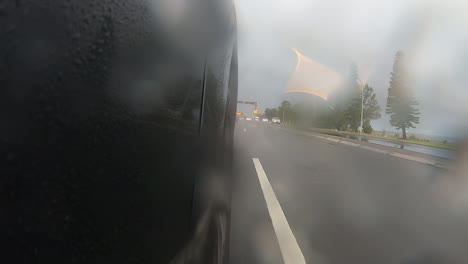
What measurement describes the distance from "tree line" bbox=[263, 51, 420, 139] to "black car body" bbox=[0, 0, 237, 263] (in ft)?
130

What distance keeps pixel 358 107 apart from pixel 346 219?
5982cm

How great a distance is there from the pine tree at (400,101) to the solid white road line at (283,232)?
50927mm

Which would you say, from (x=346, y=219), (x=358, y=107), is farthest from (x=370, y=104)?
(x=346, y=219)

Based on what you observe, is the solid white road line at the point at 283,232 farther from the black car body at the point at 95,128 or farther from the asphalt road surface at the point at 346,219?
the black car body at the point at 95,128

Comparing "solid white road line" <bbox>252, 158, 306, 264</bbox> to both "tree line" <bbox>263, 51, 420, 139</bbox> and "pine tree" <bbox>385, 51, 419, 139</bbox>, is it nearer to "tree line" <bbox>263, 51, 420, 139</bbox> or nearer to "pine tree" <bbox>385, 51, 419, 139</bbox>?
"tree line" <bbox>263, 51, 420, 139</bbox>

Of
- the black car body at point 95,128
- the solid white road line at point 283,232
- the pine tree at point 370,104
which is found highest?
the pine tree at point 370,104

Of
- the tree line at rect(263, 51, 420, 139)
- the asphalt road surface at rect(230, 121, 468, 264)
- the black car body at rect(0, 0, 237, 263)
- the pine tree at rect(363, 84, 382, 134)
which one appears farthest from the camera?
the pine tree at rect(363, 84, 382, 134)

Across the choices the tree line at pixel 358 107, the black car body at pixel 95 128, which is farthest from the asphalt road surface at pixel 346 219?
the tree line at pixel 358 107

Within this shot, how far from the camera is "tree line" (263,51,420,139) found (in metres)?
47.1

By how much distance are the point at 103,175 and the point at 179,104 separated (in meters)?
0.37

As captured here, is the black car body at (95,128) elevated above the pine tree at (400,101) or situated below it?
below

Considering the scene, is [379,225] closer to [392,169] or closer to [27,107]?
[27,107]

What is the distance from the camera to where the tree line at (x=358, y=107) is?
47062 mm

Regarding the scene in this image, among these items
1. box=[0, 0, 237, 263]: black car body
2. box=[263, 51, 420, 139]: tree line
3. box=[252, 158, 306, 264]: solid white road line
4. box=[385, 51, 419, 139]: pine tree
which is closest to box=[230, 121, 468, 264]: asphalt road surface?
box=[252, 158, 306, 264]: solid white road line
